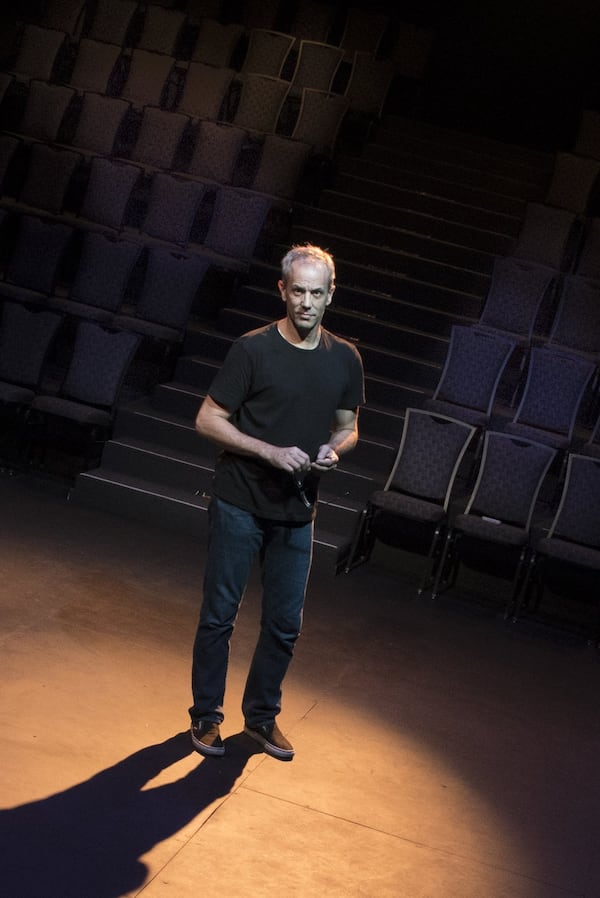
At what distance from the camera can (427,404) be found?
648cm

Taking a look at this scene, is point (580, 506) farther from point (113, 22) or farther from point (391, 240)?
point (113, 22)

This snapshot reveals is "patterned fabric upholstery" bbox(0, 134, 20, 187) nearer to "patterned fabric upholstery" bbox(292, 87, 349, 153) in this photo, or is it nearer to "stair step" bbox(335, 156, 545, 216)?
"patterned fabric upholstery" bbox(292, 87, 349, 153)

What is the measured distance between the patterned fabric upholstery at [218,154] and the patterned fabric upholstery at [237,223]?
68 centimetres

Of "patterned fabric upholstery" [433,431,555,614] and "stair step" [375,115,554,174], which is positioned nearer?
"patterned fabric upholstery" [433,431,555,614]

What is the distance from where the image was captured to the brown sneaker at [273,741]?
322cm

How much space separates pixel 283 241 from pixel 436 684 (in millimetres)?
4765

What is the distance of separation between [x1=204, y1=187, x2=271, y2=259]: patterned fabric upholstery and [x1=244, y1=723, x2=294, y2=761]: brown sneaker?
4.80m

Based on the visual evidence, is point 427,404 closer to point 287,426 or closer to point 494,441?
point 494,441

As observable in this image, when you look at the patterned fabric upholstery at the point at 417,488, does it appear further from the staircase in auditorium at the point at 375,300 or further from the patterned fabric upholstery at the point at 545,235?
the patterned fabric upholstery at the point at 545,235

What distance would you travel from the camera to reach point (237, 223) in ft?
25.0

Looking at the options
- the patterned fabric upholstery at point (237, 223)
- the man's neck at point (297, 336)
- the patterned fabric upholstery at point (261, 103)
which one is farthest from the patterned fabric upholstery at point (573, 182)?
the man's neck at point (297, 336)

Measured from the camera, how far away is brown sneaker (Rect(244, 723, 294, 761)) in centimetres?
322

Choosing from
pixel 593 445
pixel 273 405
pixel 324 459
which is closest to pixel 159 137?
pixel 593 445

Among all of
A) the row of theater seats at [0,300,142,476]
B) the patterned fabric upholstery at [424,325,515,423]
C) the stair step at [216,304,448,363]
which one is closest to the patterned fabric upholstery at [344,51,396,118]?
the stair step at [216,304,448,363]
